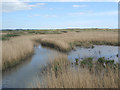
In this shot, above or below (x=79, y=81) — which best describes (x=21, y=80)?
below

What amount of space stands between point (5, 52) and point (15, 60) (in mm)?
693

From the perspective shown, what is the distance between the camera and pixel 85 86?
123 inches

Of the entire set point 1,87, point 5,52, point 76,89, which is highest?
point 5,52

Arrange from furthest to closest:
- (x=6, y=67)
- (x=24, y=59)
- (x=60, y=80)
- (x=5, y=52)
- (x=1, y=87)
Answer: (x=24, y=59) → (x=5, y=52) → (x=6, y=67) → (x=1, y=87) → (x=60, y=80)

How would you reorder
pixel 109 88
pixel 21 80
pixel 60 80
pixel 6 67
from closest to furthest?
pixel 109 88 < pixel 60 80 < pixel 21 80 < pixel 6 67

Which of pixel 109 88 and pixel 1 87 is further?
pixel 1 87

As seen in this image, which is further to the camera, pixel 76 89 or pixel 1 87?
pixel 1 87

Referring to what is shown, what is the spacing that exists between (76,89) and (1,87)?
300cm

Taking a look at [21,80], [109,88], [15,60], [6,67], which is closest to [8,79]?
[21,80]

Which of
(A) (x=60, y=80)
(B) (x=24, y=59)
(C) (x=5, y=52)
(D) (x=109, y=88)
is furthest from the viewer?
(B) (x=24, y=59)

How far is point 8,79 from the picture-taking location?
208 inches

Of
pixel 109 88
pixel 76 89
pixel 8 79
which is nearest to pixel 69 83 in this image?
pixel 76 89

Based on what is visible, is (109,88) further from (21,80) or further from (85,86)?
(21,80)

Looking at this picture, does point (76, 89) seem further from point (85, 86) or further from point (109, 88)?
point (109, 88)
